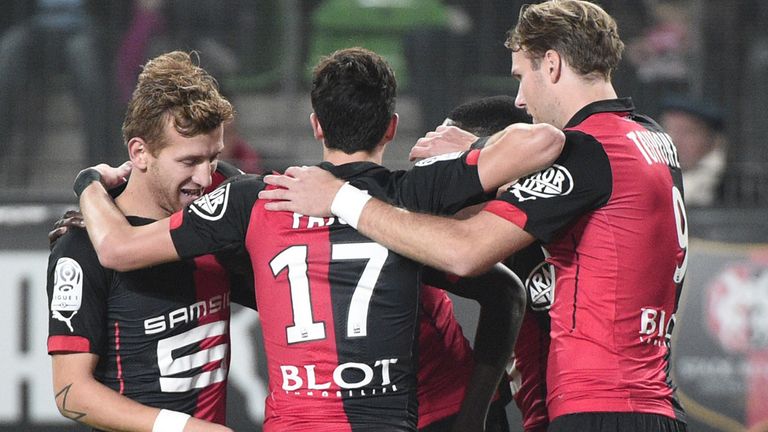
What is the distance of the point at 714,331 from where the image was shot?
641 cm

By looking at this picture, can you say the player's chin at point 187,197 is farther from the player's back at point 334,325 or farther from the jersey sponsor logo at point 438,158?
the jersey sponsor logo at point 438,158

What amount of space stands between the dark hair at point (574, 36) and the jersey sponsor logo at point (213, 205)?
107 centimetres

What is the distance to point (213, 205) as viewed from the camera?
3184 mm

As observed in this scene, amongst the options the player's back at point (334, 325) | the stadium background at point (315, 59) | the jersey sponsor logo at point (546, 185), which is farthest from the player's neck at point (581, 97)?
the stadium background at point (315, 59)

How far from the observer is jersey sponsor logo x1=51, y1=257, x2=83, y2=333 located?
3.33 meters

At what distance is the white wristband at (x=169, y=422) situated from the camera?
3217 mm

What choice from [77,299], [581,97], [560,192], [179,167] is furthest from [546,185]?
[77,299]

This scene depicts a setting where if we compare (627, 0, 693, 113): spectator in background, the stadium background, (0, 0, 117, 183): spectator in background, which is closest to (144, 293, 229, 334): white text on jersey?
the stadium background

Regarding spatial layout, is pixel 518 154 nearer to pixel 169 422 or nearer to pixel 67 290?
pixel 169 422

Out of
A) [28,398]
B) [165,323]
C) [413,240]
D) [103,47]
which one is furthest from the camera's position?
[103,47]

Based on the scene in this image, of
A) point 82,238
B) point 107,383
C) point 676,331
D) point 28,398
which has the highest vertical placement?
point 82,238

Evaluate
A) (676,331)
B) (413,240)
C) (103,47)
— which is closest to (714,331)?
(676,331)

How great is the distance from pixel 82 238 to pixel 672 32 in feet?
16.8

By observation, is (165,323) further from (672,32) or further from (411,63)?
(672,32)
